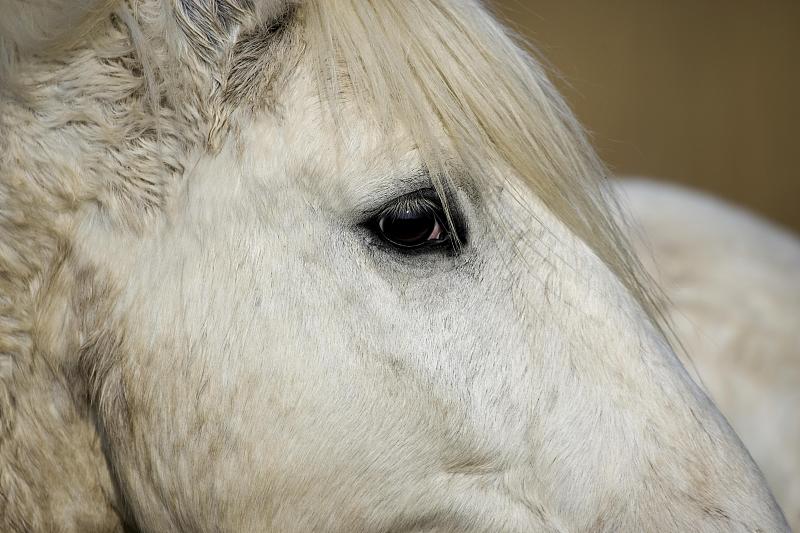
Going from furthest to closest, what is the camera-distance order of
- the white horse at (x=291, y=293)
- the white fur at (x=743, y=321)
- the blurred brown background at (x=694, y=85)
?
the blurred brown background at (x=694, y=85)
the white fur at (x=743, y=321)
the white horse at (x=291, y=293)

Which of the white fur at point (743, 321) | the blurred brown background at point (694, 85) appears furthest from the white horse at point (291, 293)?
the blurred brown background at point (694, 85)

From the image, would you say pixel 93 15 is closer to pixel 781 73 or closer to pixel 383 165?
pixel 383 165

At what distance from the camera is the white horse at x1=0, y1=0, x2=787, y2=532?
1039mm

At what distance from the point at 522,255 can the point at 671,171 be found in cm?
557

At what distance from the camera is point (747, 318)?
6.98ft

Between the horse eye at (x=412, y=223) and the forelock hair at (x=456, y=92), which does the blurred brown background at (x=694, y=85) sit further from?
the horse eye at (x=412, y=223)

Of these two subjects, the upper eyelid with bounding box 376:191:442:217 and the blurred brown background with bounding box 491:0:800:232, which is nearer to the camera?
the upper eyelid with bounding box 376:191:442:217

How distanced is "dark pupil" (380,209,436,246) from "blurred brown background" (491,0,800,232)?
5357 millimetres

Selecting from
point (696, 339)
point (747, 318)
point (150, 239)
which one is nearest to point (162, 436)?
point (150, 239)

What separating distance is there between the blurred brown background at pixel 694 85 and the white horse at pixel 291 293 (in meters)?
5.32

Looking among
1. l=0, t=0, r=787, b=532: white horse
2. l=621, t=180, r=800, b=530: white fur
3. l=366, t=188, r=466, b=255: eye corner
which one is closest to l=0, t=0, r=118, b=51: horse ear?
l=0, t=0, r=787, b=532: white horse

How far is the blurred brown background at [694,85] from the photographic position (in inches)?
249

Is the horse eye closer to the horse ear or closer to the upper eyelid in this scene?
the upper eyelid

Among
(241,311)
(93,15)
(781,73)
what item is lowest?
(241,311)
